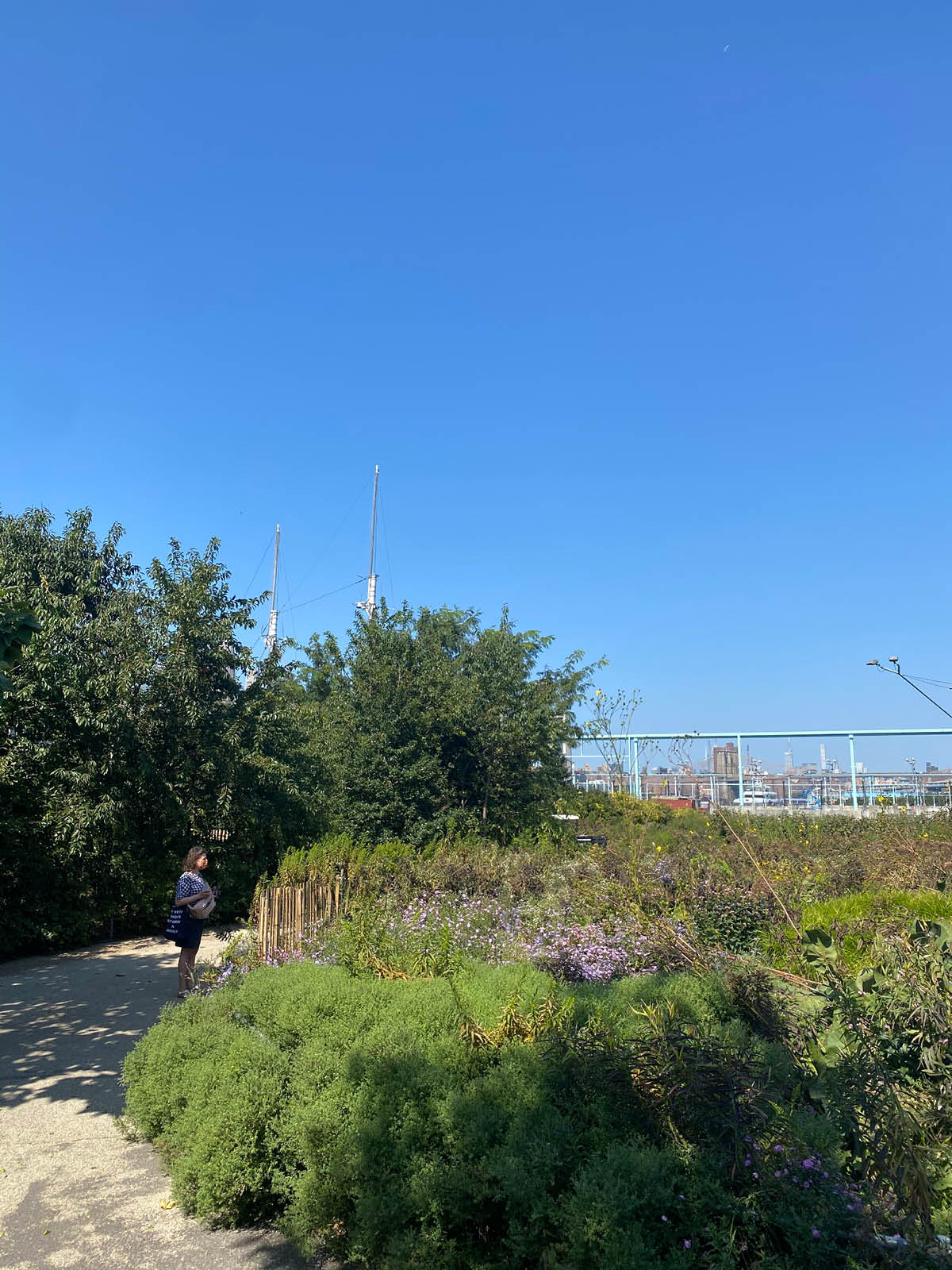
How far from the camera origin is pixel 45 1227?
11.6 ft

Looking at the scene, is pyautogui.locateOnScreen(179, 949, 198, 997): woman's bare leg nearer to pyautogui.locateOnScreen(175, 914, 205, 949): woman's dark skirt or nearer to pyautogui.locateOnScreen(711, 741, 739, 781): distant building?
pyautogui.locateOnScreen(175, 914, 205, 949): woman's dark skirt

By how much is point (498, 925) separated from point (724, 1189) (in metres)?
4.47

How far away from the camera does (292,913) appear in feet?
23.3

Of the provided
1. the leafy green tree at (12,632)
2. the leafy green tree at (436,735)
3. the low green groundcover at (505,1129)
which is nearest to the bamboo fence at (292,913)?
the low green groundcover at (505,1129)

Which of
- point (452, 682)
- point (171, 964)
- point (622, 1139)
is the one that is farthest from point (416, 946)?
point (452, 682)

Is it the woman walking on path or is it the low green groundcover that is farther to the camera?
the woman walking on path

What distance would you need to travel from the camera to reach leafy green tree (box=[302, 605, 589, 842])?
44.3ft

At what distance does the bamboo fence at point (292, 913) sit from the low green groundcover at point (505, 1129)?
7.92ft

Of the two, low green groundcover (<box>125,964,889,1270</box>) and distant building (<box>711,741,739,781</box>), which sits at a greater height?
distant building (<box>711,741,739,781</box>)

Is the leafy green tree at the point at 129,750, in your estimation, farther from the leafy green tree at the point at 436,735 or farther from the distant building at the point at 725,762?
the distant building at the point at 725,762

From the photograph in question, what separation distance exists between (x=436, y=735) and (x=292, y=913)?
273 inches

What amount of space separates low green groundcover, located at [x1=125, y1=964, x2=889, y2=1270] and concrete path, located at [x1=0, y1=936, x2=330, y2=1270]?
14 cm

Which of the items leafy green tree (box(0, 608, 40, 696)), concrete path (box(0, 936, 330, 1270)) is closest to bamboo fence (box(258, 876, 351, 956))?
concrete path (box(0, 936, 330, 1270))

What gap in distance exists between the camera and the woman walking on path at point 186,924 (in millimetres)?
7086
